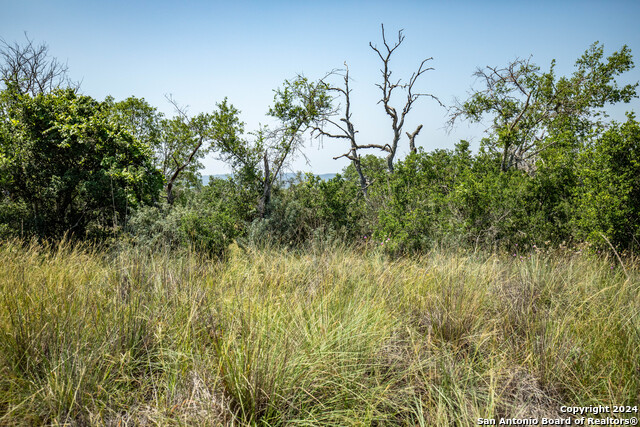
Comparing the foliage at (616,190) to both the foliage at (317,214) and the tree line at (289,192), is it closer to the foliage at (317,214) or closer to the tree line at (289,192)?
the tree line at (289,192)

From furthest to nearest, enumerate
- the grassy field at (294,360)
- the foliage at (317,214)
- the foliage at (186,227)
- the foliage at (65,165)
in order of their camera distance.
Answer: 1. the foliage at (317,214)
2. the foliage at (65,165)
3. the foliage at (186,227)
4. the grassy field at (294,360)

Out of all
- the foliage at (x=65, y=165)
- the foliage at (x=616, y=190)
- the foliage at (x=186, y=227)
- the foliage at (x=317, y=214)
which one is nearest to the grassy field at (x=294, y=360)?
the foliage at (x=616, y=190)

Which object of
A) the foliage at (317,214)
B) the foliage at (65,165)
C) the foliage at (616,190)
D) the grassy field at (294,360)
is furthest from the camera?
the foliage at (317,214)

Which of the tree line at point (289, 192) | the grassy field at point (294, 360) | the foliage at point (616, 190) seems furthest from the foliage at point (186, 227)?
the foliage at point (616, 190)

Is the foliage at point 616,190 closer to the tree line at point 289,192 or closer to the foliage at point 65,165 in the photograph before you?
the tree line at point 289,192

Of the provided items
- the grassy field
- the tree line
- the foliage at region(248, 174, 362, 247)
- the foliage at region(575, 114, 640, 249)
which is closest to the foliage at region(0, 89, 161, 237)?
the tree line

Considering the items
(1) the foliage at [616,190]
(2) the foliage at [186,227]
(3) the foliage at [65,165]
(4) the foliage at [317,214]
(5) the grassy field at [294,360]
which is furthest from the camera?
(4) the foliage at [317,214]

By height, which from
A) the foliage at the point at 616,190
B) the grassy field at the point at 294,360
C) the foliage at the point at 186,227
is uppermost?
the foliage at the point at 616,190

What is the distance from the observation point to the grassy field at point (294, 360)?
1.91m

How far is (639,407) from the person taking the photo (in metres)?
1.99

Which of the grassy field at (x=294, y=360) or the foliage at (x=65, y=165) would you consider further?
the foliage at (x=65, y=165)

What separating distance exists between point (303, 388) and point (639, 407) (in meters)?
2.07

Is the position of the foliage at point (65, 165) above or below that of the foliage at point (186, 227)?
above

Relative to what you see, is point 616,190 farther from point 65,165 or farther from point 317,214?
point 65,165
